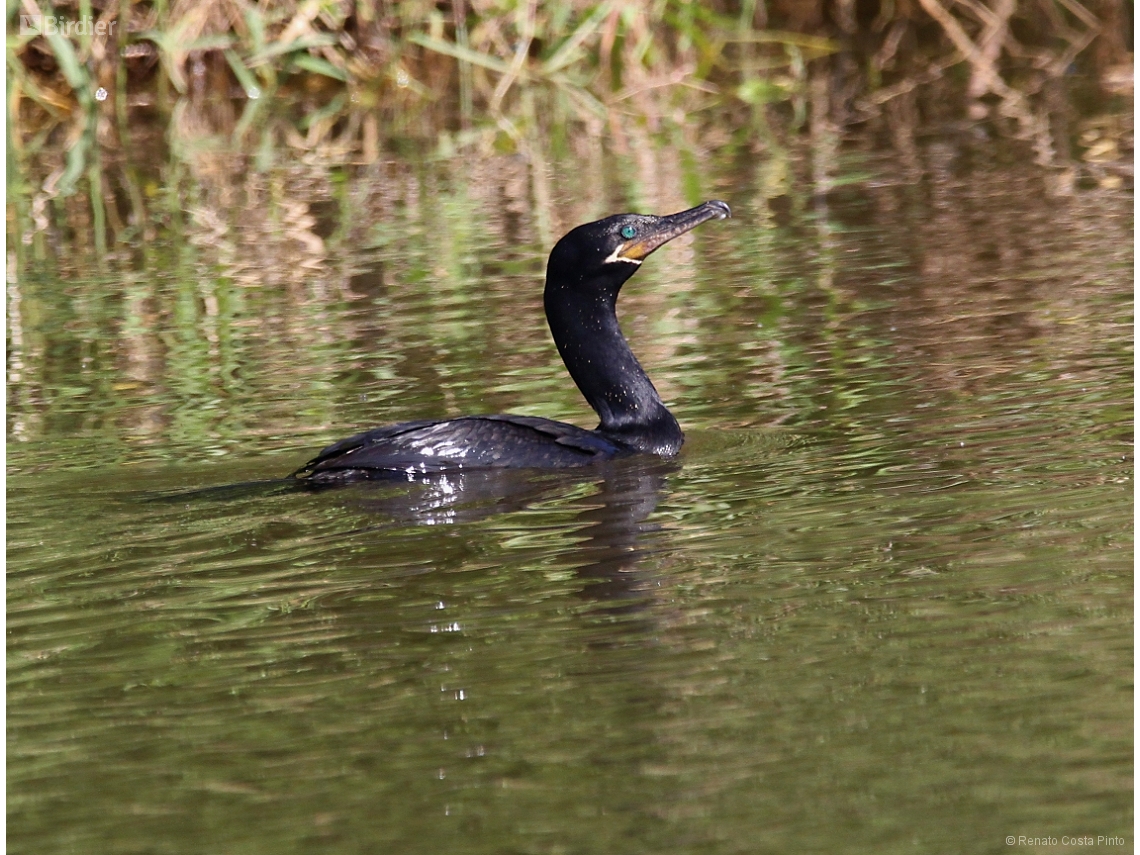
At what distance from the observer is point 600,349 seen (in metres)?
7.36

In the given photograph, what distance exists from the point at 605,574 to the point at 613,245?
223 cm

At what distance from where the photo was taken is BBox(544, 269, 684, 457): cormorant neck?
7238 mm

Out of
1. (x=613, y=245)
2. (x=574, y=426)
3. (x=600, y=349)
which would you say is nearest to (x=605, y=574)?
(x=574, y=426)

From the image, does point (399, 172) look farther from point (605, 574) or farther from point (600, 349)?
point (605, 574)

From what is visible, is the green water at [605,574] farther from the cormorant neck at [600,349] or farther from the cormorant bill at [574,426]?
the cormorant neck at [600,349]

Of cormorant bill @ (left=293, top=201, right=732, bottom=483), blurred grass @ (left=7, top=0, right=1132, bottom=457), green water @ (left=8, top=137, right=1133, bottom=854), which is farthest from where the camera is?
blurred grass @ (left=7, top=0, right=1132, bottom=457)

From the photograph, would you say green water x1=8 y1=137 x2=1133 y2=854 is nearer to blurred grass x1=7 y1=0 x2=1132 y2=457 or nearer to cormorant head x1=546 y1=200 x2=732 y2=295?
blurred grass x1=7 y1=0 x2=1132 y2=457

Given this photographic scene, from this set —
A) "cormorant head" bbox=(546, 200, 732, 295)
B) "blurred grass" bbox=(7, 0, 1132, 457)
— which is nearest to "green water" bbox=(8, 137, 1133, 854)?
"blurred grass" bbox=(7, 0, 1132, 457)

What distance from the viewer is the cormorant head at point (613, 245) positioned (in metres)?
7.30

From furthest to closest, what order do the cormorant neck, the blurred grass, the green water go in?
the blurred grass < the cormorant neck < the green water

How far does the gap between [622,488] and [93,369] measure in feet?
10.7

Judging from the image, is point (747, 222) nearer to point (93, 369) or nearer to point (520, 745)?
point (93, 369)

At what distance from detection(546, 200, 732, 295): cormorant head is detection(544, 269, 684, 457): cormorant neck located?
11 mm

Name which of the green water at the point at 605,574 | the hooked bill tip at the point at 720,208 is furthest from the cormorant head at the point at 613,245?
the green water at the point at 605,574
